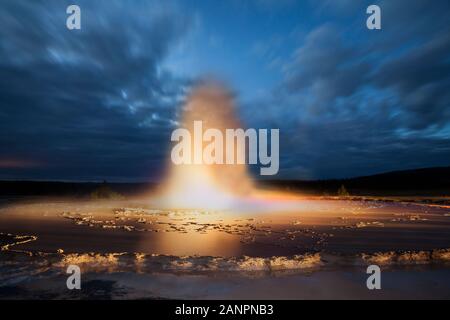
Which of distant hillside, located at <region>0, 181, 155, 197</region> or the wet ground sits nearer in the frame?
the wet ground

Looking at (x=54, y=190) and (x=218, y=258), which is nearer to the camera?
(x=218, y=258)

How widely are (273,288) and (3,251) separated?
6.42 metres

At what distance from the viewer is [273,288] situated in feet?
19.7

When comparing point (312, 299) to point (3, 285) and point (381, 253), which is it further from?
point (3, 285)

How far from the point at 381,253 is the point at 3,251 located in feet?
29.0

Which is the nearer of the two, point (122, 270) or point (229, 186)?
point (122, 270)

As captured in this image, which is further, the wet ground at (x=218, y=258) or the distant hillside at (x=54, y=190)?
the distant hillside at (x=54, y=190)
